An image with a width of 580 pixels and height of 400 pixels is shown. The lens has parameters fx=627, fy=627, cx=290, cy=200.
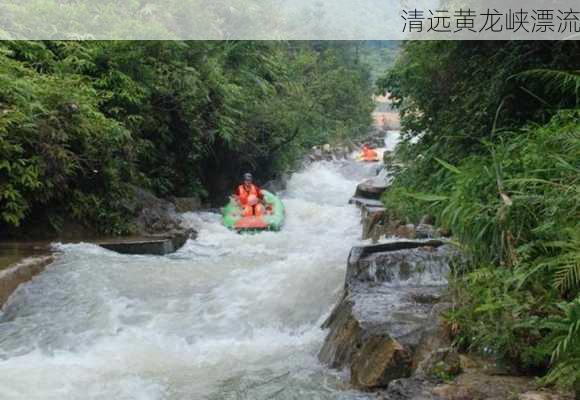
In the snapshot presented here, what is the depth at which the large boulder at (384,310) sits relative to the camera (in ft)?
13.0

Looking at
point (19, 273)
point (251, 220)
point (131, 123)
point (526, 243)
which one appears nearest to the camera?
point (526, 243)

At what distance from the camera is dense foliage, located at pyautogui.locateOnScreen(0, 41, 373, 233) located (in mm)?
8188

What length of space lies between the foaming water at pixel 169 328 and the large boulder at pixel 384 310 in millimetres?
201

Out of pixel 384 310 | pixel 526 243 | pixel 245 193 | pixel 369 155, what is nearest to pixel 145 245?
pixel 245 193

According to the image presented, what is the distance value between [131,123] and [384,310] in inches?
296

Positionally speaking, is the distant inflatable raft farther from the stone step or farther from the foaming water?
the foaming water

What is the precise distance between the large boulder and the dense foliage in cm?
461

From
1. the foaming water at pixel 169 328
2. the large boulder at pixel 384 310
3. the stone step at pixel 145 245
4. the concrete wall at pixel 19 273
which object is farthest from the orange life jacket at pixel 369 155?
the large boulder at pixel 384 310

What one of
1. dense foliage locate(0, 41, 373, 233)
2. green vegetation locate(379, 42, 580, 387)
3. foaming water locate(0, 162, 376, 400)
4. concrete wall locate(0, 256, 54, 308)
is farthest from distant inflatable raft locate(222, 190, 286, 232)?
green vegetation locate(379, 42, 580, 387)

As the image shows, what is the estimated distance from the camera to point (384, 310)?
467 centimetres

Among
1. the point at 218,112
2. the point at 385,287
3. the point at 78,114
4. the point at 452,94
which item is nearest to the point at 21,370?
the point at 385,287

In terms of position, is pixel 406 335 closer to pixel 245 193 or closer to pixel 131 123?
pixel 131 123

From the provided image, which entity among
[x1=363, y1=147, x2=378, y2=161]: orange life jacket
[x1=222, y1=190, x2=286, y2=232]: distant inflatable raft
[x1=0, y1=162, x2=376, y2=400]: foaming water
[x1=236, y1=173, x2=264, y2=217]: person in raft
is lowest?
[x1=0, y1=162, x2=376, y2=400]: foaming water

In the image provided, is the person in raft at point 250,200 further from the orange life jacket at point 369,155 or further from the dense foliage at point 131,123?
the orange life jacket at point 369,155
